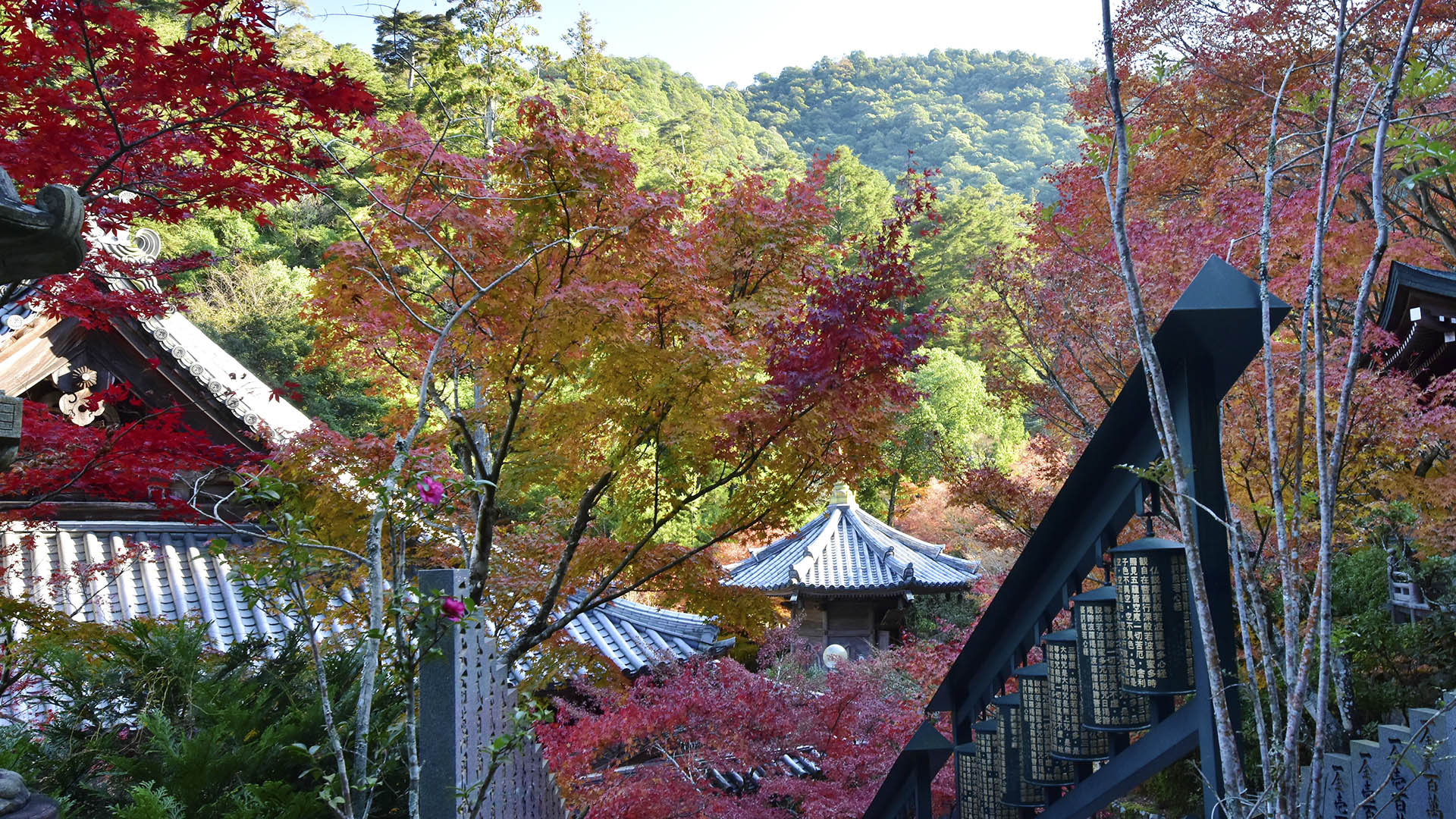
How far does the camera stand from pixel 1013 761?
2.53 metres

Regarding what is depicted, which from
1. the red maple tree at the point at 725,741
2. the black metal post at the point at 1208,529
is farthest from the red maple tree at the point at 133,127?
the black metal post at the point at 1208,529

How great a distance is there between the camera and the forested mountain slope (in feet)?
163

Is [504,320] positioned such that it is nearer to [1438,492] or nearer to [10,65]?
[10,65]

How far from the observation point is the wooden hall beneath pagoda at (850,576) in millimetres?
16016

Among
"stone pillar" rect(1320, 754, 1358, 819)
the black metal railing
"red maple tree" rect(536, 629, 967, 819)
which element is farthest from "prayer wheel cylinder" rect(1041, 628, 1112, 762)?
"stone pillar" rect(1320, 754, 1358, 819)

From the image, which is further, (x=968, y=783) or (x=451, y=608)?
(x=968, y=783)

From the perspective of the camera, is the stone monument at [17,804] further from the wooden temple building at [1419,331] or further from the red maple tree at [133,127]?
the wooden temple building at [1419,331]

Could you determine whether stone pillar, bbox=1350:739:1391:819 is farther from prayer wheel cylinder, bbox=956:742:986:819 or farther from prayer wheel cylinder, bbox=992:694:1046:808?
prayer wheel cylinder, bbox=992:694:1046:808

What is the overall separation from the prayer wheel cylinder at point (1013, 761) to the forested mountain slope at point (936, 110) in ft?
145

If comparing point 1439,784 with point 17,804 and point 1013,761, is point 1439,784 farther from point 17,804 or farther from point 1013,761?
point 17,804

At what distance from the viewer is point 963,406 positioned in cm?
2247

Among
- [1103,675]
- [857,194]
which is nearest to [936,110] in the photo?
[857,194]

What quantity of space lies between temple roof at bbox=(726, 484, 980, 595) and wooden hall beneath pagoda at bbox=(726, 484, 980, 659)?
2 centimetres

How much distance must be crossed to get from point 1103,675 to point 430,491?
6.03 feet
